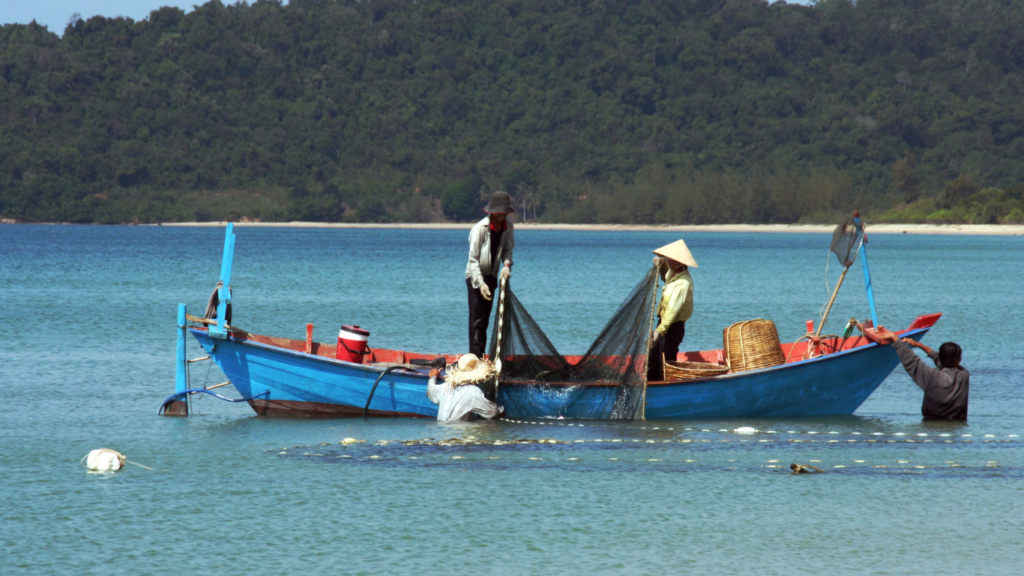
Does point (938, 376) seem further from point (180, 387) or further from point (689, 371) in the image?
point (180, 387)

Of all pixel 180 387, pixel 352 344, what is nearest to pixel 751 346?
pixel 352 344

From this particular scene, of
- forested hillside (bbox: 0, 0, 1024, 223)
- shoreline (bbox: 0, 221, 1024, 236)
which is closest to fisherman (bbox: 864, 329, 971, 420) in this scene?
shoreline (bbox: 0, 221, 1024, 236)

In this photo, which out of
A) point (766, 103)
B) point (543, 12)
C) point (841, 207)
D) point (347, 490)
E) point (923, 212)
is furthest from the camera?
point (543, 12)

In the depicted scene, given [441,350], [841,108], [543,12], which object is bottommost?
[441,350]

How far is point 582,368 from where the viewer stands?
35.1 feet

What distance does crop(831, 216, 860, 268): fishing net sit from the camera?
37.0ft

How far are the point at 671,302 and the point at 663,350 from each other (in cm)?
54

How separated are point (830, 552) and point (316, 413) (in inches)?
217

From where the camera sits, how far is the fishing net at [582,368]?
10.4 m

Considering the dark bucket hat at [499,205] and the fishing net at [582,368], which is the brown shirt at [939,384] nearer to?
the fishing net at [582,368]

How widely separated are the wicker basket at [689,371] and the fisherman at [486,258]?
1.75 metres

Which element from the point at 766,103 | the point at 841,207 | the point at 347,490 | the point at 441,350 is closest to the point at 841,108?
the point at 766,103

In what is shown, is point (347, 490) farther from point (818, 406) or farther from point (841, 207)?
point (841, 207)

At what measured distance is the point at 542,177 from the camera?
→ 417ft
